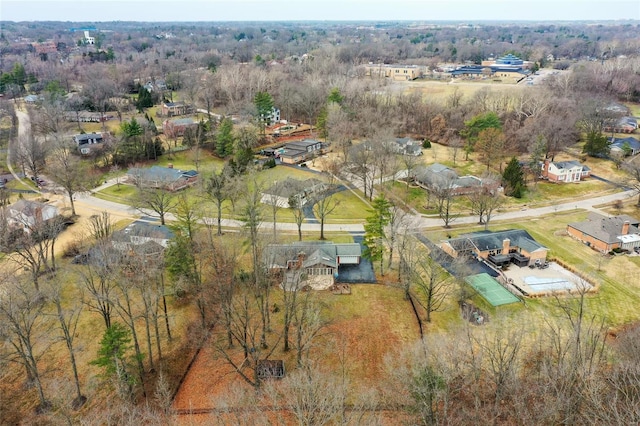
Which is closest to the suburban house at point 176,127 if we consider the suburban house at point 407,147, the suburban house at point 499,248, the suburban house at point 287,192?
Answer: the suburban house at point 287,192

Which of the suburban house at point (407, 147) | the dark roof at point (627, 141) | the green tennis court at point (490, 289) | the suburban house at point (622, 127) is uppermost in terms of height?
the suburban house at point (622, 127)

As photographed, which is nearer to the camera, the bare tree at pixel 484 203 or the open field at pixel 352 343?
the open field at pixel 352 343

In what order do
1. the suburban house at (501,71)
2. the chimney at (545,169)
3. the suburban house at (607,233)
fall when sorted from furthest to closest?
1. the suburban house at (501,71)
2. the chimney at (545,169)
3. the suburban house at (607,233)

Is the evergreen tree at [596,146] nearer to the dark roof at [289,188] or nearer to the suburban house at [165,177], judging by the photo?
the dark roof at [289,188]

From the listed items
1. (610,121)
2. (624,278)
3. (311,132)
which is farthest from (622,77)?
(624,278)

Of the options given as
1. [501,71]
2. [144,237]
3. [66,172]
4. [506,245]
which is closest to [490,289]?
[506,245]

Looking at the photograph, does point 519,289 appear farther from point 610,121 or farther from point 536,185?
point 610,121
